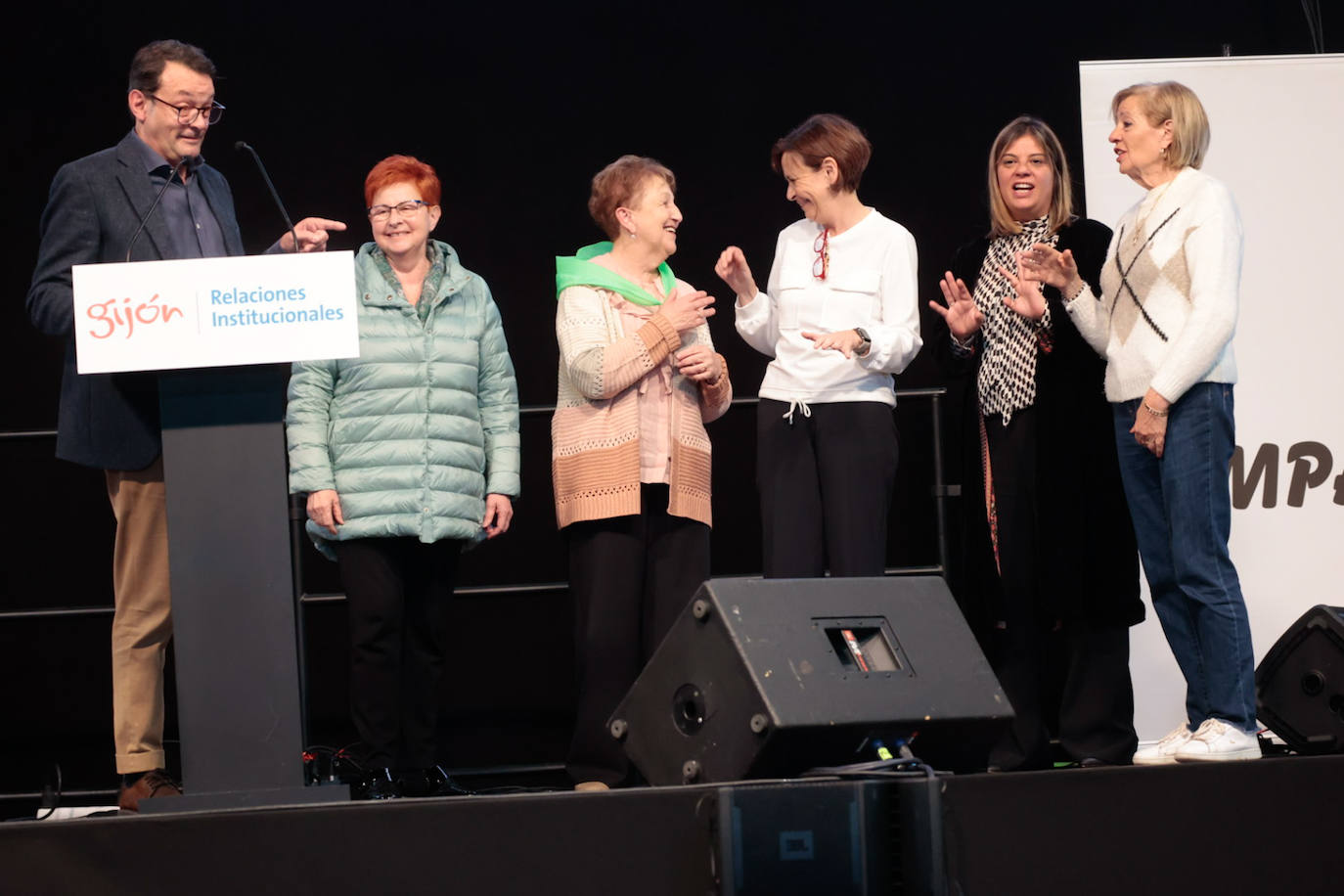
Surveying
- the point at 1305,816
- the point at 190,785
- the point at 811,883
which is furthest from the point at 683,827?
the point at 1305,816

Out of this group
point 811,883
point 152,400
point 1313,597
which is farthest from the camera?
point 1313,597

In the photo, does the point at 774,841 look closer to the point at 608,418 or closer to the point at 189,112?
the point at 608,418

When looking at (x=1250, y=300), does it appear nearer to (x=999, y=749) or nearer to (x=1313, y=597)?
(x=1313, y=597)

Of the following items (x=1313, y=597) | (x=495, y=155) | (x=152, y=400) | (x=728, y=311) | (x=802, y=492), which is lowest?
(x=1313, y=597)

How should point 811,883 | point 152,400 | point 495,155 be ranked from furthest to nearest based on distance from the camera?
point 495,155 < point 152,400 < point 811,883

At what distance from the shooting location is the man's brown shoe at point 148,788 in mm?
2822

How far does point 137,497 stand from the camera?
2924mm

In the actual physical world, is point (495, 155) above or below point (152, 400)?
above

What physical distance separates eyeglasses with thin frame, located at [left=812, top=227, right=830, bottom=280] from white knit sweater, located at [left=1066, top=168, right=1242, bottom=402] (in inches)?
21.6

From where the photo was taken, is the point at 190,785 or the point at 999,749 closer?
the point at 190,785

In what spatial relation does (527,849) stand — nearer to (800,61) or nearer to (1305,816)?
(1305,816)

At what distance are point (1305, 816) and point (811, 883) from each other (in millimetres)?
897

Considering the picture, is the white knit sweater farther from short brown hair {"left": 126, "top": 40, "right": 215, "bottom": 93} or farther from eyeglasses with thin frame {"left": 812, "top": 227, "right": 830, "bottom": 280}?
short brown hair {"left": 126, "top": 40, "right": 215, "bottom": 93}

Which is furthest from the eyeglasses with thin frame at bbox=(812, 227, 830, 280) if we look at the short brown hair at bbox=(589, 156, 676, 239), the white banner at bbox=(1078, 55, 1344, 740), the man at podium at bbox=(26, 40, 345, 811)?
the man at podium at bbox=(26, 40, 345, 811)
